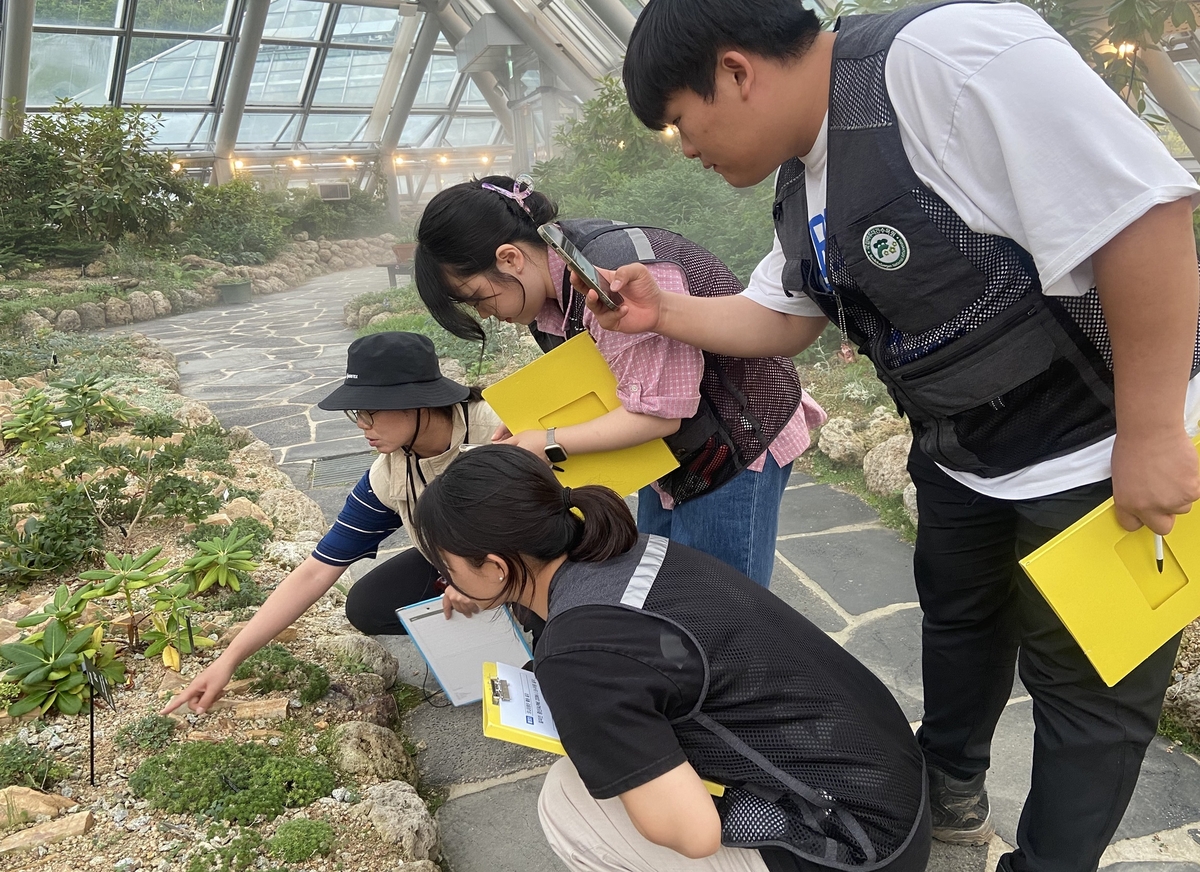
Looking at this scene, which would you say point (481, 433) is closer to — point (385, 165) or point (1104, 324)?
point (1104, 324)

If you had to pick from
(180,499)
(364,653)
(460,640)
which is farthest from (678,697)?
(180,499)

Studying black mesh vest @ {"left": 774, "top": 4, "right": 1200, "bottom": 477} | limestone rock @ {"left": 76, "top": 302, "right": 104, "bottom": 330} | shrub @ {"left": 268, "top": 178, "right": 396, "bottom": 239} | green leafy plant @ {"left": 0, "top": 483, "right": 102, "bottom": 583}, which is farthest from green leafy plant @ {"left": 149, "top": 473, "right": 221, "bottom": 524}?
shrub @ {"left": 268, "top": 178, "right": 396, "bottom": 239}

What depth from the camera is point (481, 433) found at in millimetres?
2330

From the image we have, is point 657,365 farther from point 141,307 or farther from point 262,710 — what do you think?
point 141,307

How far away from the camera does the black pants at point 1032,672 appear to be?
1343 millimetres

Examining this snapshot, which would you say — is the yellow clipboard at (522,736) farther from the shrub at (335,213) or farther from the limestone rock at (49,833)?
the shrub at (335,213)

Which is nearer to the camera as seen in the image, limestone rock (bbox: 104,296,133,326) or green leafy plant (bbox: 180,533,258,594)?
green leafy plant (bbox: 180,533,258,594)

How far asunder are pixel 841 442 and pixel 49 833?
361 centimetres

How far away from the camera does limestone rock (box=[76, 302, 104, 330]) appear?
1134cm

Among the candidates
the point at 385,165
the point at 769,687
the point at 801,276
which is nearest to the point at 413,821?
the point at 769,687

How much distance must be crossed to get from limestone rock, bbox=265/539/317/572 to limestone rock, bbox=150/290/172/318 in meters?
11.4

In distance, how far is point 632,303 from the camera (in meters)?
1.65

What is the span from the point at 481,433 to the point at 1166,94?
18.8ft

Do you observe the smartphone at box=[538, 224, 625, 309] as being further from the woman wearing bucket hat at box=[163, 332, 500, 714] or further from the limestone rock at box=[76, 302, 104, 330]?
the limestone rock at box=[76, 302, 104, 330]
